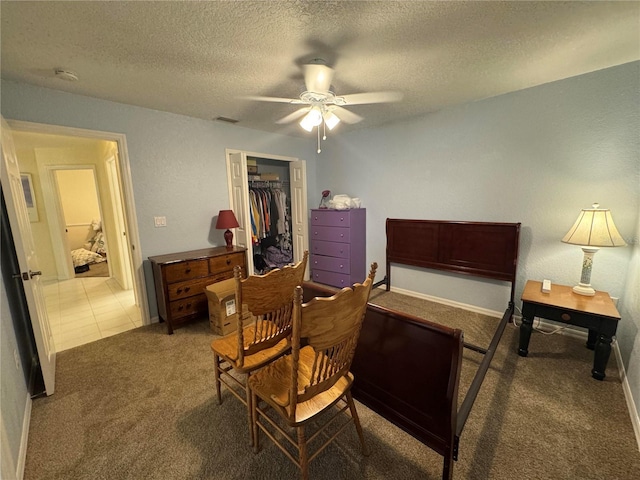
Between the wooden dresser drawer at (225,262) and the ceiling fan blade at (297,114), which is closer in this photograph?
the ceiling fan blade at (297,114)

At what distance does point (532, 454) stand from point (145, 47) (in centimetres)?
341

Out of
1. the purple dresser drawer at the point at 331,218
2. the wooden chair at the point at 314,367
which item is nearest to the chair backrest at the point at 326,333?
the wooden chair at the point at 314,367

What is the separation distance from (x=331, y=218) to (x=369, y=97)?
1942mm

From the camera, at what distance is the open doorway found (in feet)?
9.59

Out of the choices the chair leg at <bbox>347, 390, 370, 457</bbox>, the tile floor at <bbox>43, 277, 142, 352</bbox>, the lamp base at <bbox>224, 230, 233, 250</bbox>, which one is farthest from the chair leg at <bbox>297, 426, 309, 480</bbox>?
the tile floor at <bbox>43, 277, 142, 352</bbox>

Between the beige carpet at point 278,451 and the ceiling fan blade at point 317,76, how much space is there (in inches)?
74.7

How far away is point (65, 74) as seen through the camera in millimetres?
2025

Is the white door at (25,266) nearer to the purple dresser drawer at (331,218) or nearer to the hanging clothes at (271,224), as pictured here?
the hanging clothes at (271,224)

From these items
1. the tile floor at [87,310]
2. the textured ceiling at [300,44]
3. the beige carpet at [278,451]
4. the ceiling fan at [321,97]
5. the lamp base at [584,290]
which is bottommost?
the beige carpet at [278,451]

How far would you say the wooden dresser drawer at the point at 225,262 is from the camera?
3.01m

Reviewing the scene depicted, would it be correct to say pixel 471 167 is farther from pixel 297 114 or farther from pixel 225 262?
pixel 225 262

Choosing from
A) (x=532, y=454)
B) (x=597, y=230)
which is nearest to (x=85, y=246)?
(x=532, y=454)

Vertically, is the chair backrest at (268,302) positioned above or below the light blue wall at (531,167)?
below

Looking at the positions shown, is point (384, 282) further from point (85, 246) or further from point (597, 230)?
point (85, 246)
